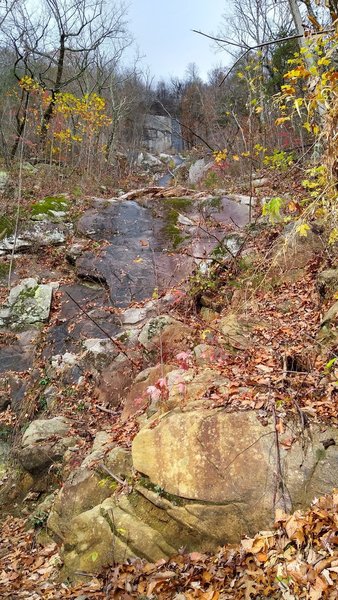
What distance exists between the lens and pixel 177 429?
4.21 m

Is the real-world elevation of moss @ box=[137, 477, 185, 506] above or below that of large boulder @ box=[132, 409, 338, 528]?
below

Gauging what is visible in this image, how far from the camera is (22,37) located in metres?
19.1

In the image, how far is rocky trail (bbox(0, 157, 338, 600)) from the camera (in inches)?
134

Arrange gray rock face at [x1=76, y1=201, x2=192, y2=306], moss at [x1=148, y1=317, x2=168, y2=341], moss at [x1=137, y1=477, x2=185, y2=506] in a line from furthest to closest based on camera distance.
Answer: gray rock face at [x1=76, y1=201, x2=192, y2=306] → moss at [x1=148, y1=317, x2=168, y2=341] → moss at [x1=137, y1=477, x2=185, y2=506]

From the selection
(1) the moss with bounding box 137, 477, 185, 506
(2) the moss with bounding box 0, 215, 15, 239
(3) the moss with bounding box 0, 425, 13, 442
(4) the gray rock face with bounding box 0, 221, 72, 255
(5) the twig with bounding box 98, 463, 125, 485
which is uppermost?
(2) the moss with bounding box 0, 215, 15, 239

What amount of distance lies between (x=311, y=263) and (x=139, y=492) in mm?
4919

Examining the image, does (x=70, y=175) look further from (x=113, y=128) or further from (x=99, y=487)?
(x=99, y=487)

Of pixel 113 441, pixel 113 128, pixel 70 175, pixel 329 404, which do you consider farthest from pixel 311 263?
pixel 113 128

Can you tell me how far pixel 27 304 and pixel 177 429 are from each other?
6744mm

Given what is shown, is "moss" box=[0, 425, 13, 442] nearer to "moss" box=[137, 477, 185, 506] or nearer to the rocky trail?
the rocky trail

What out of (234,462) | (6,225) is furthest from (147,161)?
(234,462)

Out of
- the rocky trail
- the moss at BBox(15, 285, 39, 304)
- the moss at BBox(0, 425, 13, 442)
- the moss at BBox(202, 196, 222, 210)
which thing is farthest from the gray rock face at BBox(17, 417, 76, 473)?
the moss at BBox(202, 196, 222, 210)

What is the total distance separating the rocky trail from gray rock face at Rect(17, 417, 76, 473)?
2 cm

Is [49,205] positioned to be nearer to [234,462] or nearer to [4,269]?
[4,269]
